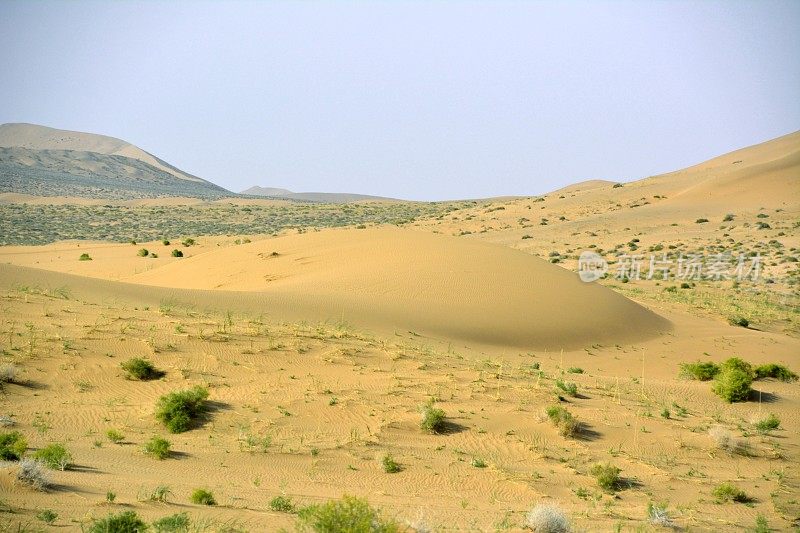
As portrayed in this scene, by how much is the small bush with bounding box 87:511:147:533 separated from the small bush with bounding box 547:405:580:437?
7.94m

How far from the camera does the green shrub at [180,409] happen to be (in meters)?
11.7

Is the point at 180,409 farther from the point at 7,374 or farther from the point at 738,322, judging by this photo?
the point at 738,322

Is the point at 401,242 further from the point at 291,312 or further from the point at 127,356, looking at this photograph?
the point at 127,356

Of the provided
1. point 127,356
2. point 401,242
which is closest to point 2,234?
point 401,242

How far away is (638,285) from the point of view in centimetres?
3859

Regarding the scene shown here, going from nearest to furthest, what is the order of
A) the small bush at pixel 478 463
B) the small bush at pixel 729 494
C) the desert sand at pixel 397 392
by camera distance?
the desert sand at pixel 397 392 → the small bush at pixel 729 494 → the small bush at pixel 478 463

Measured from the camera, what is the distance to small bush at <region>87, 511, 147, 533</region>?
693cm

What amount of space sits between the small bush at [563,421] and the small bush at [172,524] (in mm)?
7552

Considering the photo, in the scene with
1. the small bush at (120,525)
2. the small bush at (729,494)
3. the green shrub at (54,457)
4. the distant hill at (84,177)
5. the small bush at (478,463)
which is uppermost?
the distant hill at (84,177)

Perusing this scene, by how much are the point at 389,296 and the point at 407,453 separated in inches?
457

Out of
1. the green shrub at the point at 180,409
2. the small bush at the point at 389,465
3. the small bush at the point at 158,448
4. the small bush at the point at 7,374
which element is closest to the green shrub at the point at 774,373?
the small bush at the point at 389,465

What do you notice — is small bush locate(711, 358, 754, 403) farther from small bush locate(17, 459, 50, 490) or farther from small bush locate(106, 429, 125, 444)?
small bush locate(17, 459, 50, 490)

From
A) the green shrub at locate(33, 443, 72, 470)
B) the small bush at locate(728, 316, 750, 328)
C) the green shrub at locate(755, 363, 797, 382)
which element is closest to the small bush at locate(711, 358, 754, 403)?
the green shrub at locate(755, 363, 797, 382)

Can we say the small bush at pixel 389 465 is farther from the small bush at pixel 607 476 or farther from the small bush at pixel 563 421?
the small bush at pixel 563 421
